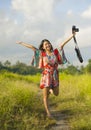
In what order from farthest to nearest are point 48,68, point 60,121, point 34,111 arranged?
1. point 34,111
2. point 48,68
3. point 60,121

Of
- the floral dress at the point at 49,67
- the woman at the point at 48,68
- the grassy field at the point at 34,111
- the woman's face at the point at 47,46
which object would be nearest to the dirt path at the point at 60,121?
the grassy field at the point at 34,111

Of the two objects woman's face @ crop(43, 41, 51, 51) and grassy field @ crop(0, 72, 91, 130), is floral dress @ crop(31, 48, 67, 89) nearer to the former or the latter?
woman's face @ crop(43, 41, 51, 51)

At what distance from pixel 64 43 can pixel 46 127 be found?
2.03 m

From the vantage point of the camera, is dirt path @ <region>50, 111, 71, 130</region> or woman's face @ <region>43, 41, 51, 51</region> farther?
woman's face @ <region>43, 41, 51, 51</region>

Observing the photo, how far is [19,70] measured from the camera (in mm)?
54250

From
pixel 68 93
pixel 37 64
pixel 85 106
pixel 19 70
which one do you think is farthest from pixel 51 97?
pixel 19 70

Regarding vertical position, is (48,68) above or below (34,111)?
above

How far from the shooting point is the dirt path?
301 inches

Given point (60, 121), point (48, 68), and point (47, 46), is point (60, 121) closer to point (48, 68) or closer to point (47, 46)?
point (48, 68)

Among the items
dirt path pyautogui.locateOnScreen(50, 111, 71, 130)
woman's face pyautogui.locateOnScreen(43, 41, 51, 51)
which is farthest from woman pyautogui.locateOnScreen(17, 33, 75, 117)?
dirt path pyautogui.locateOnScreen(50, 111, 71, 130)

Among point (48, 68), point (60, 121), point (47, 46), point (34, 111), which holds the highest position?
point (47, 46)

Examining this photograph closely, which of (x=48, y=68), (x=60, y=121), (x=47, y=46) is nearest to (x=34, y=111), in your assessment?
(x=60, y=121)

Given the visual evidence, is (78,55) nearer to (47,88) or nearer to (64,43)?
(64,43)

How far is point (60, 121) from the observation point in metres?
8.26
